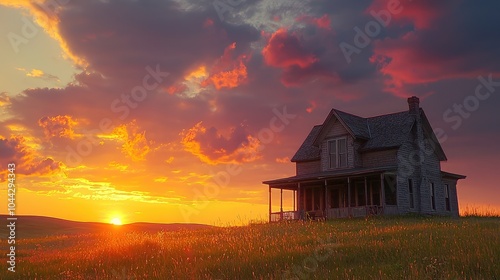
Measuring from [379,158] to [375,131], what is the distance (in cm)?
287

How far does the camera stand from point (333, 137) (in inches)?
1604

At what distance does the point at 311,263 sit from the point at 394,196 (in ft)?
86.9

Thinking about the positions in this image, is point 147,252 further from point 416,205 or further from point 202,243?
point 416,205

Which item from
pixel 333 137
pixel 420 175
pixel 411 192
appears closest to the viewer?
pixel 411 192

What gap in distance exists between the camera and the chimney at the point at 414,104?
4112 cm

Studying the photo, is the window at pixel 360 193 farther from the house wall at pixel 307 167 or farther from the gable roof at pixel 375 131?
the house wall at pixel 307 167

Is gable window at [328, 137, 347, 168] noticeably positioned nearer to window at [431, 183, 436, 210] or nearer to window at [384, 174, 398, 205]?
window at [384, 174, 398, 205]

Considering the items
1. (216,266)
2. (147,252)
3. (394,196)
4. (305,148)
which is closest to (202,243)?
(147,252)

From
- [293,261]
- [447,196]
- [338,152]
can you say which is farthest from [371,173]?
[293,261]

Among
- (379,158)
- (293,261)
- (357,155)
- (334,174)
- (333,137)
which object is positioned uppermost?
(333,137)

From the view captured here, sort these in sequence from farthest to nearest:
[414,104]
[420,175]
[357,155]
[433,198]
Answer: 1. [414,104]
2. [433,198]
3. [420,175]
4. [357,155]

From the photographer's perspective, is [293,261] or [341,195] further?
[341,195]

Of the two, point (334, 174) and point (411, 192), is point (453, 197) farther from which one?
point (334, 174)

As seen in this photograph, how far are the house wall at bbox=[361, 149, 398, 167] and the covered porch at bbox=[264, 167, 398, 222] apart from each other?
123cm
